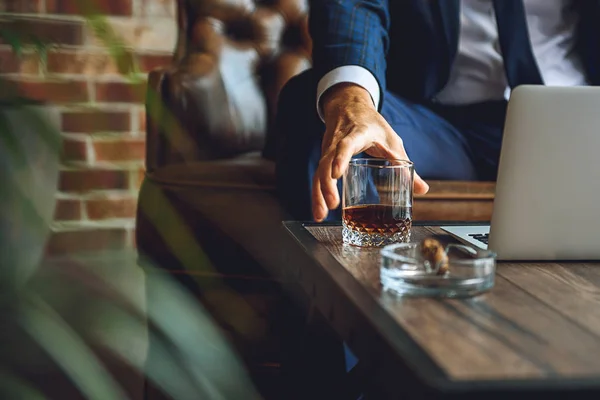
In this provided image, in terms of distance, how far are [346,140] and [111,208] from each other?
4.88ft

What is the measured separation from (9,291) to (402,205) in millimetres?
446

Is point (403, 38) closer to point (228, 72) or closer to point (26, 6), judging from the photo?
point (228, 72)

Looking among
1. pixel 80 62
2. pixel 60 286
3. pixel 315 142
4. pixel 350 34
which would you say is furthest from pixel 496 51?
pixel 60 286

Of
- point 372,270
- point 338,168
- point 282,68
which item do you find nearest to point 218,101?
point 282,68

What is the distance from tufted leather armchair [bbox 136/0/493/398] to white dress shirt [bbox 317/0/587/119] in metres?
0.32

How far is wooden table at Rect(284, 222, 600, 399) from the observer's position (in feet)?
1.47

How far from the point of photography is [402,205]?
2.83 feet

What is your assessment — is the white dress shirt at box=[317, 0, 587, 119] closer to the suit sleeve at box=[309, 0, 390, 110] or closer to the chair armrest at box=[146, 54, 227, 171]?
the suit sleeve at box=[309, 0, 390, 110]

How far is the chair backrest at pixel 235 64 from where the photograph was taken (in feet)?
6.26

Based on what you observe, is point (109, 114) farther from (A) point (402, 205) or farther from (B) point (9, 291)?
(B) point (9, 291)

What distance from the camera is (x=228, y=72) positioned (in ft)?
6.67

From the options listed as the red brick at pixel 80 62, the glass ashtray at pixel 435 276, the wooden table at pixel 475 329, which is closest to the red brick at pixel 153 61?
the red brick at pixel 80 62

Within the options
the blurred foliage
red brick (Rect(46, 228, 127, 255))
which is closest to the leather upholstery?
red brick (Rect(46, 228, 127, 255))

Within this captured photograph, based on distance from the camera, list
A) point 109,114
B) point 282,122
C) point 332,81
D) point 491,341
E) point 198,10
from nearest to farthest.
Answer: point 491,341
point 332,81
point 282,122
point 198,10
point 109,114
